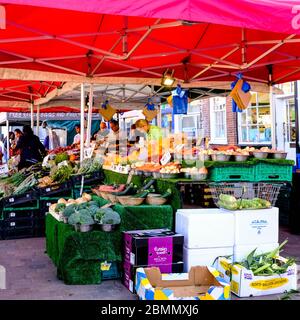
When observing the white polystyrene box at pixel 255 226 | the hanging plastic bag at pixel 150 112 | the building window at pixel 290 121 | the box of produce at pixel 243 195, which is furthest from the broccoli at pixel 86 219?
the building window at pixel 290 121

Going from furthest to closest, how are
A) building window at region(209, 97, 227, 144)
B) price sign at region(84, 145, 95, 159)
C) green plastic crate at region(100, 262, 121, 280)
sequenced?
building window at region(209, 97, 227, 144) < price sign at region(84, 145, 95, 159) < green plastic crate at region(100, 262, 121, 280)

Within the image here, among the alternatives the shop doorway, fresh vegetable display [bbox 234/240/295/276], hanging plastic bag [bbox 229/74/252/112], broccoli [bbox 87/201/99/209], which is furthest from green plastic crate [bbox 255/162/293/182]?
the shop doorway

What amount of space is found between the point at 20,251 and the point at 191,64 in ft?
14.4

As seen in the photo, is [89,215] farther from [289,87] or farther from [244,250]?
[289,87]

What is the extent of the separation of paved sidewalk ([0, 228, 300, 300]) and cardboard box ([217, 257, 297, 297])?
0.26ft

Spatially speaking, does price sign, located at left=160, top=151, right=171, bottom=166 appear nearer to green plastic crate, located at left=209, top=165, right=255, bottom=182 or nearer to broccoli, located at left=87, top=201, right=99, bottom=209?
green plastic crate, located at left=209, top=165, right=255, bottom=182

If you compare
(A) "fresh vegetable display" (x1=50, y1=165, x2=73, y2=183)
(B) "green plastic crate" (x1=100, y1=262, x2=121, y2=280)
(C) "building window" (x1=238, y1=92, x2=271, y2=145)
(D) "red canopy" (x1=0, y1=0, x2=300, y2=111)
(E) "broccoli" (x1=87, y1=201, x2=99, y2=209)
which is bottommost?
(B) "green plastic crate" (x1=100, y1=262, x2=121, y2=280)

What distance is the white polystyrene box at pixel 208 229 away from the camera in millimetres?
5590

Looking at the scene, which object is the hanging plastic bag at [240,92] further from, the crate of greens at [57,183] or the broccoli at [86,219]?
the broccoli at [86,219]

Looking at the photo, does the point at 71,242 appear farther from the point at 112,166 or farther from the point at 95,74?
the point at 95,74

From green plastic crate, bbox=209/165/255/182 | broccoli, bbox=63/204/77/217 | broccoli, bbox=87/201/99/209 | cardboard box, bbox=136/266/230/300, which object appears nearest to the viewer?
cardboard box, bbox=136/266/230/300

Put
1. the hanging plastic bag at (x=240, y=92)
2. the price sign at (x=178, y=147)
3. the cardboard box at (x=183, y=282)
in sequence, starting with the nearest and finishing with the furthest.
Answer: the cardboard box at (x=183, y=282)
the price sign at (x=178, y=147)
the hanging plastic bag at (x=240, y=92)

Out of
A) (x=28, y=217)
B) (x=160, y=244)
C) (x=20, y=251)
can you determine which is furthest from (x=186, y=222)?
(x=28, y=217)

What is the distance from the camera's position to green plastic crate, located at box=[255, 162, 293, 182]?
6984mm
